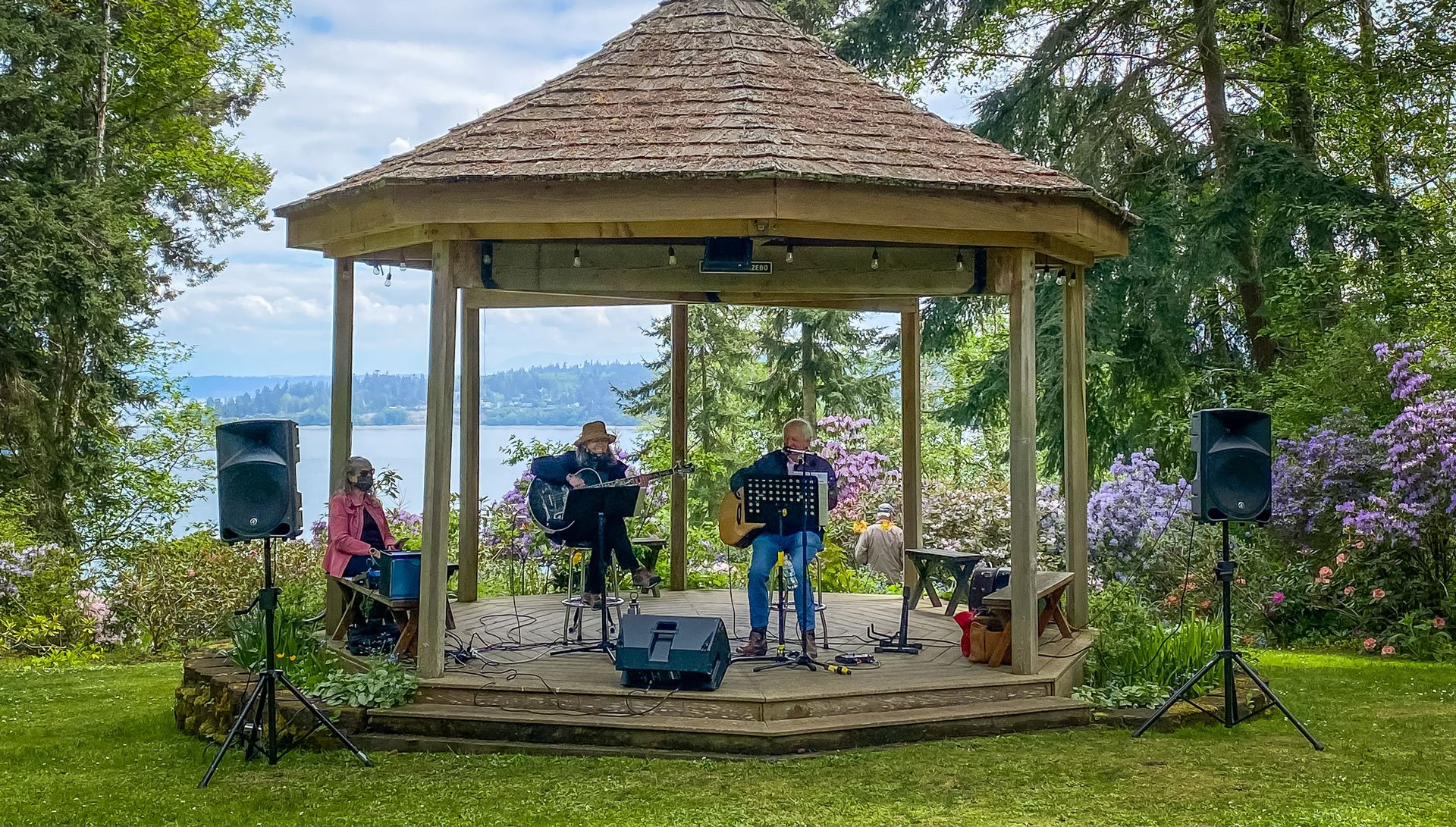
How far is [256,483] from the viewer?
5.72 m

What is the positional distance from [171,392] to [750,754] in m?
15.9

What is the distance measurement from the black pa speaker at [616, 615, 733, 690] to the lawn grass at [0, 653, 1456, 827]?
0.57 m

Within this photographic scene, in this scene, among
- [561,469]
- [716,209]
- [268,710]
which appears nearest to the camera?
[268,710]

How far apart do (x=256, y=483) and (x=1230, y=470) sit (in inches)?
193

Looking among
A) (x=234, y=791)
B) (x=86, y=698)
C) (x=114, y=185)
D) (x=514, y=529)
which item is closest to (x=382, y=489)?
(x=514, y=529)

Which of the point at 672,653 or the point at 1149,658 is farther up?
the point at 672,653

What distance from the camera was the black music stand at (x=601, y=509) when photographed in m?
7.27

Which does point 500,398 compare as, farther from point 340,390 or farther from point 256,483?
point 256,483

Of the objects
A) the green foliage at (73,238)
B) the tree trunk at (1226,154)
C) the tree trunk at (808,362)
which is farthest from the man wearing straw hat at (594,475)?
the tree trunk at (808,362)

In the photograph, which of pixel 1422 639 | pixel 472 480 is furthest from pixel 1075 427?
pixel 472 480

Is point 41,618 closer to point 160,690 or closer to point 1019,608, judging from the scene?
point 160,690

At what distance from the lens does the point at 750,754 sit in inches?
231

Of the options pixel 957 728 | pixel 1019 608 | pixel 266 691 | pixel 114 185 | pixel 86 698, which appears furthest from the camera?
pixel 114 185

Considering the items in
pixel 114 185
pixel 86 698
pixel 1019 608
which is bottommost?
pixel 86 698
